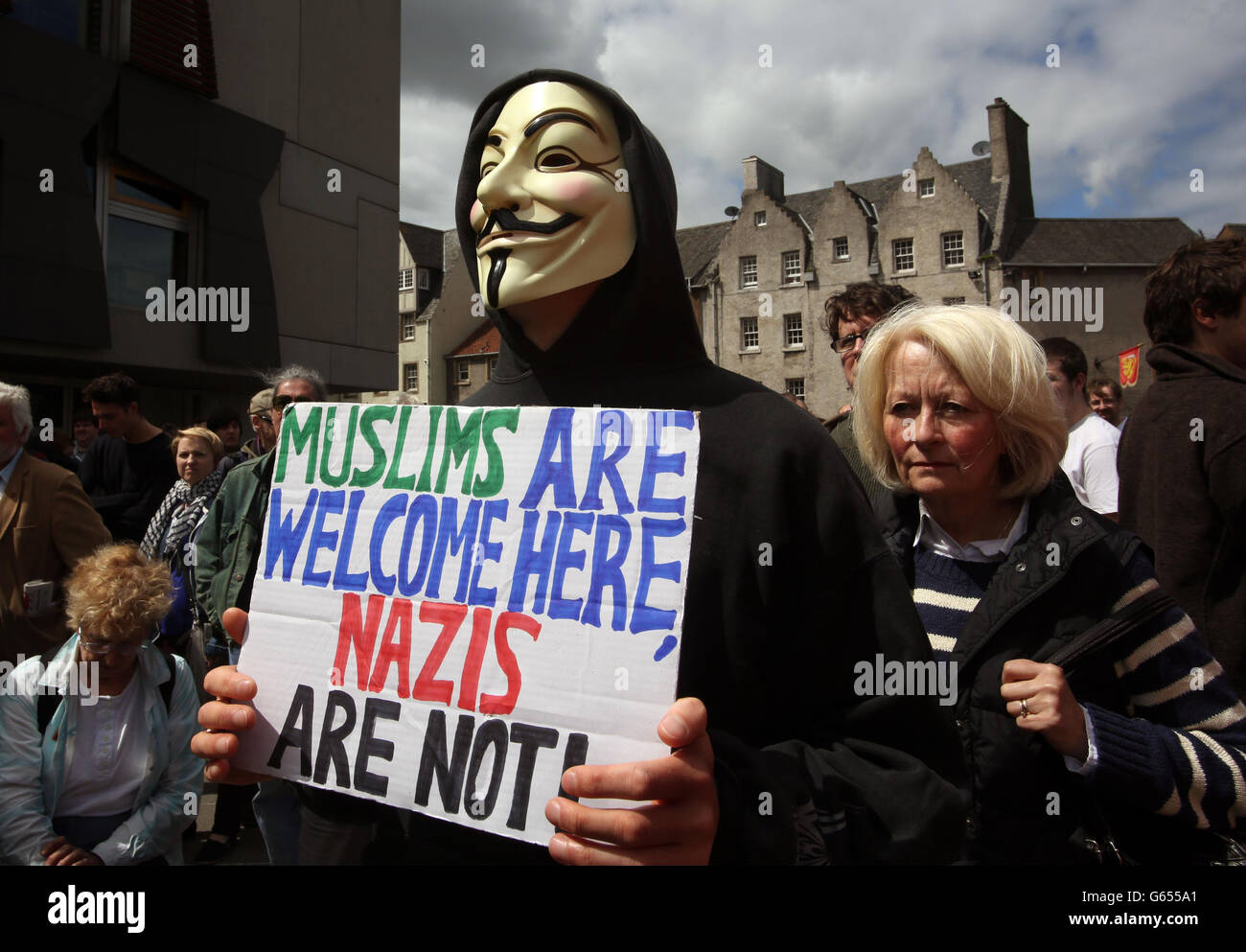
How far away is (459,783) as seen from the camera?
4.36 feet

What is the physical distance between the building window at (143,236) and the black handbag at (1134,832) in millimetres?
14134

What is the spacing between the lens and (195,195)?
13.2 meters

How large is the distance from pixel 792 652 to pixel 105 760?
9.70 ft

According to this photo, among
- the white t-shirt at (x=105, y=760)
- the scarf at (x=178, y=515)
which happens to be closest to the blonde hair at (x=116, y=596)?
the white t-shirt at (x=105, y=760)

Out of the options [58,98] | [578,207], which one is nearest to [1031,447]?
[578,207]

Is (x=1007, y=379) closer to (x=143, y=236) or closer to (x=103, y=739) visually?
(x=103, y=739)

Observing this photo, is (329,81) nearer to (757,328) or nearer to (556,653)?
(556,653)

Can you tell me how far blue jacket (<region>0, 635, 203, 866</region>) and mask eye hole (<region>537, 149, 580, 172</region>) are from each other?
9.13ft

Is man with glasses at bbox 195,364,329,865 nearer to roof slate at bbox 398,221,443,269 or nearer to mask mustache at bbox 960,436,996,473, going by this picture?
mask mustache at bbox 960,436,996,473

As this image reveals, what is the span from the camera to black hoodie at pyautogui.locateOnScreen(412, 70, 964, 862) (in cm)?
120

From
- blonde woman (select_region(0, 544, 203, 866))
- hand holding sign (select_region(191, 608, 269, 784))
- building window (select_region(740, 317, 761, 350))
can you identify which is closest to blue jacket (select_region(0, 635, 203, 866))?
blonde woman (select_region(0, 544, 203, 866))

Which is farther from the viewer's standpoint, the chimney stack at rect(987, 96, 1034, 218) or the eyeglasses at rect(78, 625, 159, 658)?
the chimney stack at rect(987, 96, 1034, 218)

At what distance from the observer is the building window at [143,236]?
12.4m

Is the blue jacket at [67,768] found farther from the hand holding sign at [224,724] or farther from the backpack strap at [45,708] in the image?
the hand holding sign at [224,724]
